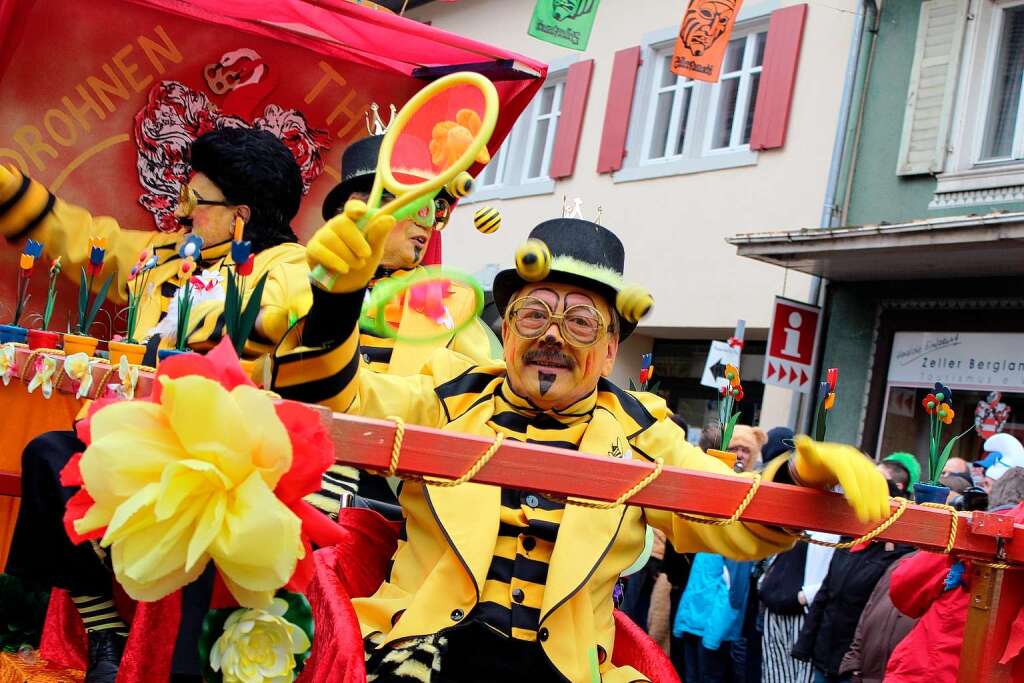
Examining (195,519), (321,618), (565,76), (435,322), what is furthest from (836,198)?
(195,519)

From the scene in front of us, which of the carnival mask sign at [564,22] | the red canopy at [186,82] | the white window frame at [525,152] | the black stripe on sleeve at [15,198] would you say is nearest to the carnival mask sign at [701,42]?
the carnival mask sign at [564,22]

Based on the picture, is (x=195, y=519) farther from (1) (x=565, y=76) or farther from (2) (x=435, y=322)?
(1) (x=565, y=76)

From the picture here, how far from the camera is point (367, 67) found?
477cm

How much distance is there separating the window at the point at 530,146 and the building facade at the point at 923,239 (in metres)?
4.11

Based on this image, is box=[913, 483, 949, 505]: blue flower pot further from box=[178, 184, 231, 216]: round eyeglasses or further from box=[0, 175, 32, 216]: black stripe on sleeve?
box=[0, 175, 32, 216]: black stripe on sleeve

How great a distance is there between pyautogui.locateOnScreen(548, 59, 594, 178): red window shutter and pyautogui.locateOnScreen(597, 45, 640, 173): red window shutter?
39 centimetres

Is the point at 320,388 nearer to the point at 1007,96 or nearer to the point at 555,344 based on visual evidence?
the point at 555,344

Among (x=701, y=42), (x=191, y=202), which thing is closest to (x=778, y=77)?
(x=701, y=42)

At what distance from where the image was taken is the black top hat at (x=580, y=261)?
286 centimetres

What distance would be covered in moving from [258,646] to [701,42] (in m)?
7.69

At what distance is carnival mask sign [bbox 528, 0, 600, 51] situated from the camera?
7959 mm

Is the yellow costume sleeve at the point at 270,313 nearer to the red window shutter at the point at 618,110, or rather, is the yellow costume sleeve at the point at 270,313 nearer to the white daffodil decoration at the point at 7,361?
the white daffodil decoration at the point at 7,361

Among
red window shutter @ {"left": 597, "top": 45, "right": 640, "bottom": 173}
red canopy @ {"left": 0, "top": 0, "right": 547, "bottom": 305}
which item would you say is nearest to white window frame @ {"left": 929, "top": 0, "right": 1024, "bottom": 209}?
red window shutter @ {"left": 597, "top": 45, "right": 640, "bottom": 173}

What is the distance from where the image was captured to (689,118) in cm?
1134
